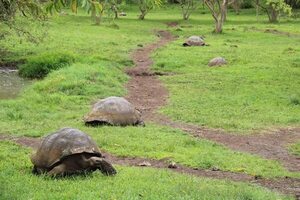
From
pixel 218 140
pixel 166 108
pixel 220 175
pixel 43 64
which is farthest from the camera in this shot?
pixel 43 64

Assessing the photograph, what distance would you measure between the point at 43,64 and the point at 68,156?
13127 mm

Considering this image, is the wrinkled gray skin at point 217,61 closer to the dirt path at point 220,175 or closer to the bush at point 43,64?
the bush at point 43,64

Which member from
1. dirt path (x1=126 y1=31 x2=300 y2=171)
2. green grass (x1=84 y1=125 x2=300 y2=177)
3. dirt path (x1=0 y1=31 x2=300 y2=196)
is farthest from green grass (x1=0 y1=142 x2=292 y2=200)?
dirt path (x1=126 y1=31 x2=300 y2=171)

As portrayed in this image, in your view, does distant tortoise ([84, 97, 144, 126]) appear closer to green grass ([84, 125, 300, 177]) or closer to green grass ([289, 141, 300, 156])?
green grass ([84, 125, 300, 177])

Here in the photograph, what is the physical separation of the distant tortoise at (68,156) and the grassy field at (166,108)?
198 millimetres

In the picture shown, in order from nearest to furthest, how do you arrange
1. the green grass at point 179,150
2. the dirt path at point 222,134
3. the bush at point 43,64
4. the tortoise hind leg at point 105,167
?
1. the tortoise hind leg at point 105,167
2. the green grass at point 179,150
3. the dirt path at point 222,134
4. the bush at point 43,64

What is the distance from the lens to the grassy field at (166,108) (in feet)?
25.8

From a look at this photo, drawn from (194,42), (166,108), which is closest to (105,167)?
(166,108)

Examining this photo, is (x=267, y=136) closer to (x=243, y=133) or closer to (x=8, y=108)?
(x=243, y=133)

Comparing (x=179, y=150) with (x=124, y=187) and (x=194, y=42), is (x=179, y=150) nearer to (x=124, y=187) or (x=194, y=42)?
(x=124, y=187)

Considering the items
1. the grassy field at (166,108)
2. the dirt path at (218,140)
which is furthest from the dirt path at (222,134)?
the grassy field at (166,108)

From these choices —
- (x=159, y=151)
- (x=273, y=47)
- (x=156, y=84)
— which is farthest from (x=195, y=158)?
(x=273, y=47)

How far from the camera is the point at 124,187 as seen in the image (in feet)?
25.4

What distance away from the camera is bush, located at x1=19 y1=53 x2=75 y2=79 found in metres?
20.4
